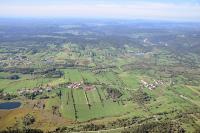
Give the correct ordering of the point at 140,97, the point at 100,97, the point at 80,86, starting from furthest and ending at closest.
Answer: the point at 80,86, the point at 140,97, the point at 100,97

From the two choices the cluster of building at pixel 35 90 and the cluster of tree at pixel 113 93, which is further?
the cluster of building at pixel 35 90

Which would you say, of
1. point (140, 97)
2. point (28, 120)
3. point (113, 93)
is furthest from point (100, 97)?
point (28, 120)

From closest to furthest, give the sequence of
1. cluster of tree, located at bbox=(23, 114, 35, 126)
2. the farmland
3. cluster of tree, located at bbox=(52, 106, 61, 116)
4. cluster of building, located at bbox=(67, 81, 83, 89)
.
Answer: cluster of tree, located at bbox=(23, 114, 35, 126) → the farmland → cluster of tree, located at bbox=(52, 106, 61, 116) → cluster of building, located at bbox=(67, 81, 83, 89)

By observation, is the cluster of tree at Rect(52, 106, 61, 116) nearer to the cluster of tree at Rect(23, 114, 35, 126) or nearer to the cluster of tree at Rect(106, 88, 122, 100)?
the cluster of tree at Rect(23, 114, 35, 126)

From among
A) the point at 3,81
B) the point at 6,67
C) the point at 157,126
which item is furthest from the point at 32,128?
the point at 6,67

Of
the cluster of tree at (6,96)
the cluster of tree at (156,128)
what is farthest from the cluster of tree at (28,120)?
the cluster of tree at (156,128)

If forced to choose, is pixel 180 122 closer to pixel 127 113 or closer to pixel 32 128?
pixel 127 113

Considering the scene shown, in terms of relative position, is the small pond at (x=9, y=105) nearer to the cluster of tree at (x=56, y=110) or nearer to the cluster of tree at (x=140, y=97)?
the cluster of tree at (x=56, y=110)

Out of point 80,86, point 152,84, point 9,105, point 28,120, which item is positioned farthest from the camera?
point 152,84

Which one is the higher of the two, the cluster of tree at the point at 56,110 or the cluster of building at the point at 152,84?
the cluster of building at the point at 152,84

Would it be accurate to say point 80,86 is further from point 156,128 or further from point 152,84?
point 156,128

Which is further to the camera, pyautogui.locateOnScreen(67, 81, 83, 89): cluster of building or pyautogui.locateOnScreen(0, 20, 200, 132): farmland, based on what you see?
pyautogui.locateOnScreen(67, 81, 83, 89): cluster of building

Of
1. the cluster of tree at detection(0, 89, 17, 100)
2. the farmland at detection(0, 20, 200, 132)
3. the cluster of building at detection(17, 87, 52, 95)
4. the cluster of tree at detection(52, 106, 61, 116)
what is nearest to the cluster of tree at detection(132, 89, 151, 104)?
the farmland at detection(0, 20, 200, 132)
